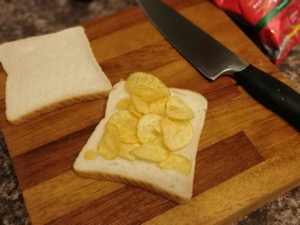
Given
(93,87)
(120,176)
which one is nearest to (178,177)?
(120,176)

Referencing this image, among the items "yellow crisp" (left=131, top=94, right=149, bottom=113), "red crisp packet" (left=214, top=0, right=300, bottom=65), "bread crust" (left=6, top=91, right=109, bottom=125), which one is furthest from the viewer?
"red crisp packet" (left=214, top=0, right=300, bottom=65)

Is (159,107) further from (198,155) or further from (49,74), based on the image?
(49,74)

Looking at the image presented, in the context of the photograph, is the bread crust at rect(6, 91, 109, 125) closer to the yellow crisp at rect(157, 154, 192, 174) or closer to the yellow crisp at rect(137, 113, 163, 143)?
the yellow crisp at rect(137, 113, 163, 143)

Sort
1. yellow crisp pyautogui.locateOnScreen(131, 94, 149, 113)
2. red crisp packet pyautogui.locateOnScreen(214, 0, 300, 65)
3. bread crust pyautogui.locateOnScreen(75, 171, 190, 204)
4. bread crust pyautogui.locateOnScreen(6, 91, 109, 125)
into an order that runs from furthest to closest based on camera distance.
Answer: red crisp packet pyautogui.locateOnScreen(214, 0, 300, 65)
bread crust pyautogui.locateOnScreen(6, 91, 109, 125)
yellow crisp pyautogui.locateOnScreen(131, 94, 149, 113)
bread crust pyautogui.locateOnScreen(75, 171, 190, 204)

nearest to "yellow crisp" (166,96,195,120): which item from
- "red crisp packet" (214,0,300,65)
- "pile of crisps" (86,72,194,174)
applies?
"pile of crisps" (86,72,194,174)

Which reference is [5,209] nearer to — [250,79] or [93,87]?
[93,87]

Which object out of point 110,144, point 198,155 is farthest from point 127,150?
point 198,155

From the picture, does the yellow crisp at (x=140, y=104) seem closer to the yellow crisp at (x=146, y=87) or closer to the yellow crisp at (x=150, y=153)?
the yellow crisp at (x=146, y=87)

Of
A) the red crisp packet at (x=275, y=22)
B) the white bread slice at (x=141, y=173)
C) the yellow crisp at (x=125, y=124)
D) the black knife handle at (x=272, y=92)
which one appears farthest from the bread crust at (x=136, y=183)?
the red crisp packet at (x=275, y=22)
